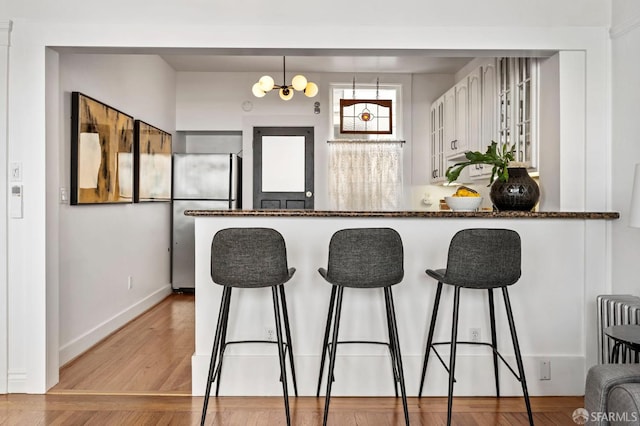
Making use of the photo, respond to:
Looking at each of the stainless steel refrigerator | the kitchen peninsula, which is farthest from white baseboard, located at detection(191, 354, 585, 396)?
the stainless steel refrigerator

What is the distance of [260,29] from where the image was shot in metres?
2.99

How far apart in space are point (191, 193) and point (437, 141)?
2994 millimetres

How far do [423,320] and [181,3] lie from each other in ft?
7.93

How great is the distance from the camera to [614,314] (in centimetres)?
259

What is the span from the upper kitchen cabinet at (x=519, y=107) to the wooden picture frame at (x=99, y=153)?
3186 mm

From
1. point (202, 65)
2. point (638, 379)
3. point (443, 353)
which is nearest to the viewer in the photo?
point (638, 379)

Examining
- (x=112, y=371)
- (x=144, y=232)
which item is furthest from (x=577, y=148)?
(x=144, y=232)

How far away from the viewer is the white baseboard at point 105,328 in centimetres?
347

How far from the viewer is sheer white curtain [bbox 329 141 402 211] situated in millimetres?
5961

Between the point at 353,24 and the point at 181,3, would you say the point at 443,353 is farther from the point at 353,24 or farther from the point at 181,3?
the point at 181,3

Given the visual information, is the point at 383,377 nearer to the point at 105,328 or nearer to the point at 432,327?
the point at 432,327

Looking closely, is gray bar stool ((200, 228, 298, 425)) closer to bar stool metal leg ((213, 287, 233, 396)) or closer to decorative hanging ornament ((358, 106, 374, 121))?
bar stool metal leg ((213, 287, 233, 396))

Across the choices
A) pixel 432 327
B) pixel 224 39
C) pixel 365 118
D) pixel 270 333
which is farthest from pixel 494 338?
pixel 365 118

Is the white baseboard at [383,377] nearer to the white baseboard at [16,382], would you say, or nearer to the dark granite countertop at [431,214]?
the dark granite countertop at [431,214]
